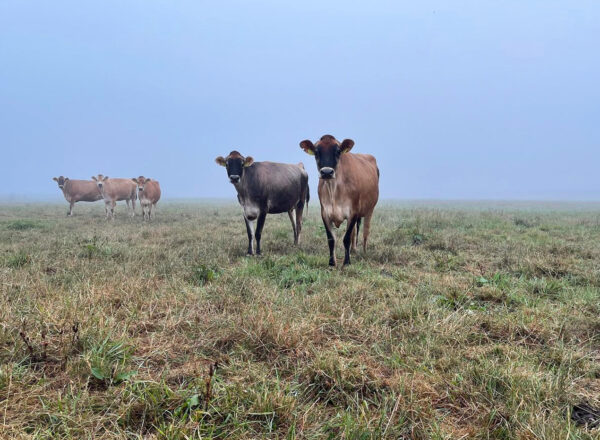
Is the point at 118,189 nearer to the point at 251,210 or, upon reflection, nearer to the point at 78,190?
the point at 78,190

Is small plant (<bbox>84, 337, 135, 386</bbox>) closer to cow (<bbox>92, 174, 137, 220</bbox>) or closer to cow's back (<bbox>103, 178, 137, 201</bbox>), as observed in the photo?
cow (<bbox>92, 174, 137, 220</bbox>)

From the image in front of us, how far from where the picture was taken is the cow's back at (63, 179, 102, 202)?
21.1 m

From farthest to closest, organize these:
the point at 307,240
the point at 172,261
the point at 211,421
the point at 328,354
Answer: the point at 307,240 → the point at 172,261 → the point at 328,354 → the point at 211,421

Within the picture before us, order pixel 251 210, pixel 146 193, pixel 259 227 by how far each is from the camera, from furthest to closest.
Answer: pixel 146 193
pixel 251 210
pixel 259 227

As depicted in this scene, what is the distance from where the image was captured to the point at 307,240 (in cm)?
939

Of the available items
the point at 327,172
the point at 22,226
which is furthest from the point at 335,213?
the point at 22,226

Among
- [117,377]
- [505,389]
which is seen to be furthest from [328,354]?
[117,377]

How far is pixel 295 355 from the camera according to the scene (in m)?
2.67

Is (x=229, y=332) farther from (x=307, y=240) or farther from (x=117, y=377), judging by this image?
(x=307, y=240)

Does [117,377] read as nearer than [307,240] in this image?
Yes

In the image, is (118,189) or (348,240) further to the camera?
(118,189)

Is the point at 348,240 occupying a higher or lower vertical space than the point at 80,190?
lower

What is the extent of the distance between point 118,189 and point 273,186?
16.1 m

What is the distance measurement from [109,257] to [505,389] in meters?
6.52
